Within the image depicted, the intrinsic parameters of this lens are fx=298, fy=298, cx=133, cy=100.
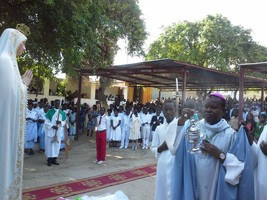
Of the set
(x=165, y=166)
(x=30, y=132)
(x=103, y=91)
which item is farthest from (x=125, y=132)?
(x=165, y=166)

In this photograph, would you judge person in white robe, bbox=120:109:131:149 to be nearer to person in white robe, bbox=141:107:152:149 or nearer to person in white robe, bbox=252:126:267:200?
person in white robe, bbox=141:107:152:149

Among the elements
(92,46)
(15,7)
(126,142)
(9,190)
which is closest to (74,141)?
(126,142)

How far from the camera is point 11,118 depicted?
264 cm

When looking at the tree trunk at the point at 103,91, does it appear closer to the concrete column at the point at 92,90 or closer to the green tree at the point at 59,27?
the concrete column at the point at 92,90

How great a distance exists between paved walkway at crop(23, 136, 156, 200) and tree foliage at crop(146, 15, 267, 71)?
44.7 feet

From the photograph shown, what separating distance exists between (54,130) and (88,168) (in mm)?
1449

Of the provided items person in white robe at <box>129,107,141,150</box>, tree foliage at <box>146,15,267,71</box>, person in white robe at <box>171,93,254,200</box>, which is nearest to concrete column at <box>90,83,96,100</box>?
tree foliage at <box>146,15,267,71</box>

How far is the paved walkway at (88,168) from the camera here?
6.13m

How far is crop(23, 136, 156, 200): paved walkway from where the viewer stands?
613 centimetres

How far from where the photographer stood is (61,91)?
23.7m

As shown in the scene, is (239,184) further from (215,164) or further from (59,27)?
(59,27)

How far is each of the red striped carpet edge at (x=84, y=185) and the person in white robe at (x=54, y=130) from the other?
1753 mm

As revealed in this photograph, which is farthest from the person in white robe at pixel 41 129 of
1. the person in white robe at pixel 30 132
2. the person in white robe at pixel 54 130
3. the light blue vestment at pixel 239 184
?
the light blue vestment at pixel 239 184

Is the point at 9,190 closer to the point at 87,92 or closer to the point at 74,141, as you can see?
the point at 74,141
